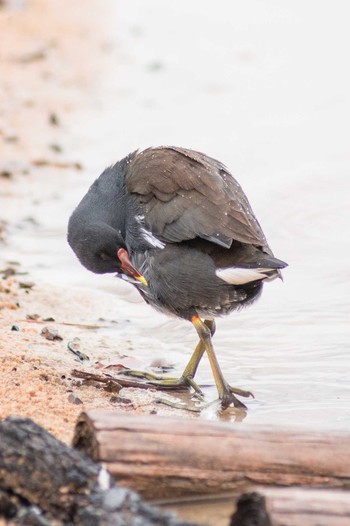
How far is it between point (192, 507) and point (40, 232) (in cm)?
518

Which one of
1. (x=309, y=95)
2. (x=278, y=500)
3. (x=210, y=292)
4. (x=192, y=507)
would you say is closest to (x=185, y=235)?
(x=210, y=292)

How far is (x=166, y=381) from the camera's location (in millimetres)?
5918

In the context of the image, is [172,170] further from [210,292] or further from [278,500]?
[278,500]

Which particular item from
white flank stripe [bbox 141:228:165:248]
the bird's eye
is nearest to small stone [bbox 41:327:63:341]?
the bird's eye

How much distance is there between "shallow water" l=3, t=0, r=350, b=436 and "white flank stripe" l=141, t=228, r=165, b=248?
3.05 ft

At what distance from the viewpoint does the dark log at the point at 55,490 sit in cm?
319

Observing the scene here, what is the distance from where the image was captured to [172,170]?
568cm

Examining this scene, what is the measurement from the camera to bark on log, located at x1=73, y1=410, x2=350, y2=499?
3592 mm

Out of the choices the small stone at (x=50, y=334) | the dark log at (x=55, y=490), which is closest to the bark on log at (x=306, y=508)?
the dark log at (x=55, y=490)

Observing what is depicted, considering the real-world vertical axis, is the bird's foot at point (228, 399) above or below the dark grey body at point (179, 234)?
below

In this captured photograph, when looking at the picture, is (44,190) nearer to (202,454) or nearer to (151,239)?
(151,239)

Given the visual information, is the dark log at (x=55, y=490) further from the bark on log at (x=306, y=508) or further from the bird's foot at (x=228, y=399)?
the bird's foot at (x=228, y=399)

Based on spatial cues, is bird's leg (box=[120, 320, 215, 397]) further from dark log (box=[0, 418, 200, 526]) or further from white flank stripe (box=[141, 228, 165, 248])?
dark log (box=[0, 418, 200, 526])

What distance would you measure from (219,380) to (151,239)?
0.84 m
